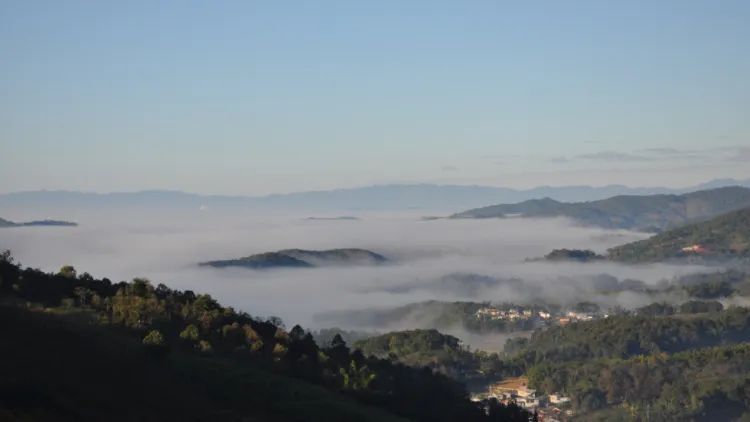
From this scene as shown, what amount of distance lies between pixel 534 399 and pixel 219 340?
50606 millimetres

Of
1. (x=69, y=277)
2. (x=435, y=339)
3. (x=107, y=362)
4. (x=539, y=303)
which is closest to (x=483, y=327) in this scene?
(x=539, y=303)

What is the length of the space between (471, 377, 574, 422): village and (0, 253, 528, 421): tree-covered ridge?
25.3 metres

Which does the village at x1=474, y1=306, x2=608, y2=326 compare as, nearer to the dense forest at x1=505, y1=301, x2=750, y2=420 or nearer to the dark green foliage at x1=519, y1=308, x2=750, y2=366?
the dense forest at x1=505, y1=301, x2=750, y2=420

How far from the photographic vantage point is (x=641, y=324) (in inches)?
5330

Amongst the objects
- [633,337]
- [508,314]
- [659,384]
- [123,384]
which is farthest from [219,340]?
[508,314]

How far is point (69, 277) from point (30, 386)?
36.4m

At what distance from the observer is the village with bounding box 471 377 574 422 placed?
290 ft

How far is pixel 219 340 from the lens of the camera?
174ft

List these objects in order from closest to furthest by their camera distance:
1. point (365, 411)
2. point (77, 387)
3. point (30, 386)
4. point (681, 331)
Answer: point (30, 386), point (77, 387), point (365, 411), point (681, 331)

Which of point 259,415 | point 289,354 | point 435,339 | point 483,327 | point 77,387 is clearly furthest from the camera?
point 483,327

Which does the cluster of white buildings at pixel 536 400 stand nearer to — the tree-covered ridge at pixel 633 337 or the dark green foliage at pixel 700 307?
the tree-covered ridge at pixel 633 337

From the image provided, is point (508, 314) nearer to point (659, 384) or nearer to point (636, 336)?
point (636, 336)

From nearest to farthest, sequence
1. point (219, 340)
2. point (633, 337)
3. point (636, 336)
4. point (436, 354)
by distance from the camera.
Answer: point (219, 340) < point (436, 354) < point (633, 337) < point (636, 336)

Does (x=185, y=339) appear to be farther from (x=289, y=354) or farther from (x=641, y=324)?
(x=641, y=324)
